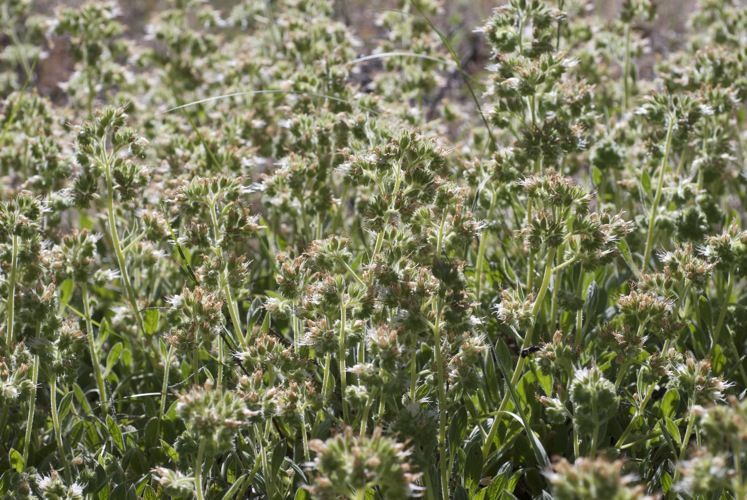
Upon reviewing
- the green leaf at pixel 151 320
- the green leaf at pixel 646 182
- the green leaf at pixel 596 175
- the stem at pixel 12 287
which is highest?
the stem at pixel 12 287

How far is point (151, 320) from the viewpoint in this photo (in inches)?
183

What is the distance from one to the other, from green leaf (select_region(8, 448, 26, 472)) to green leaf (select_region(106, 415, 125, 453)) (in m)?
0.36

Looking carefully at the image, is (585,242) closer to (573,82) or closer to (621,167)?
(573,82)

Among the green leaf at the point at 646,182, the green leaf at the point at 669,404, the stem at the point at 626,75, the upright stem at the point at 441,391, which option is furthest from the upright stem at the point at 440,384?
the stem at the point at 626,75

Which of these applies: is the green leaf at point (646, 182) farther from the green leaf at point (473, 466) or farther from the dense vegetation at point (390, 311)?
the green leaf at point (473, 466)

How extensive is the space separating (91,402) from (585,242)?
9.24 feet

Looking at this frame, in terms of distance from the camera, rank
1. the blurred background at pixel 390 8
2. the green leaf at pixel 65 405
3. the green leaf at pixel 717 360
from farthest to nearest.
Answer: the blurred background at pixel 390 8
the green leaf at pixel 717 360
the green leaf at pixel 65 405

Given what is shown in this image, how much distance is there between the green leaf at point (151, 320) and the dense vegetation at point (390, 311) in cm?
1

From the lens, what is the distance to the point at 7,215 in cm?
357

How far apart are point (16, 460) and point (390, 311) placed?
6.05ft

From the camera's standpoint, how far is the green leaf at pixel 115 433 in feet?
12.7

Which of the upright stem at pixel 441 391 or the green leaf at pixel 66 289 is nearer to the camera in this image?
the upright stem at pixel 441 391

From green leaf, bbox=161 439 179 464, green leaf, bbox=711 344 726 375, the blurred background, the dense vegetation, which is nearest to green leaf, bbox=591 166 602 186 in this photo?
the dense vegetation

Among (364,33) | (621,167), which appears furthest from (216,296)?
(364,33)
